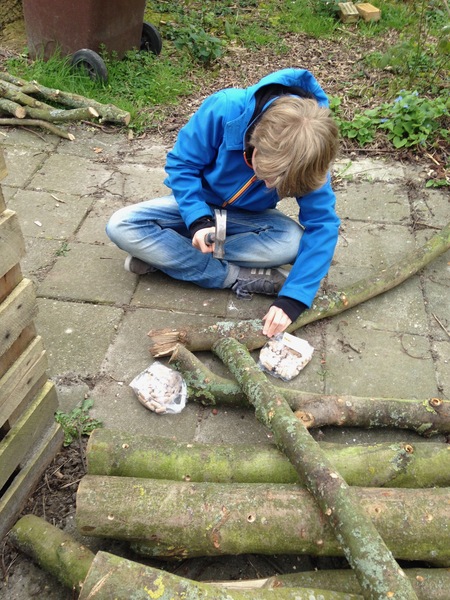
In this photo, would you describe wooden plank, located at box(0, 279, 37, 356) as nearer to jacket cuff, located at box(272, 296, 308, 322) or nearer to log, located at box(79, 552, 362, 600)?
log, located at box(79, 552, 362, 600)

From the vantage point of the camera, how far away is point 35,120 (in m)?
4.66

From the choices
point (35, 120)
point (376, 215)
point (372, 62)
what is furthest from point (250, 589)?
point (372, 62)

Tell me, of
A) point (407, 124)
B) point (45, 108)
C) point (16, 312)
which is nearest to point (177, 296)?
point (16, 312)

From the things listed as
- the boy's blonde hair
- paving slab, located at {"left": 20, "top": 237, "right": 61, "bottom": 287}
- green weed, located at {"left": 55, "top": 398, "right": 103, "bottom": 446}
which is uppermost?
the boy's blonde hair

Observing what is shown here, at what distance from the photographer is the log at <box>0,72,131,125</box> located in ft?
15.7

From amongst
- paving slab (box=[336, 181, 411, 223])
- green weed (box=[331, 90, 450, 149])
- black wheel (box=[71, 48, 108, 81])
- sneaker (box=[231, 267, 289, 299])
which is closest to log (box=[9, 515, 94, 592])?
sneaker (box=[231, 267, 289, 299])

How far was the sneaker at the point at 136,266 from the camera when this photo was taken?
326 cm

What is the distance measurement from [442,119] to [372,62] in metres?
1.59

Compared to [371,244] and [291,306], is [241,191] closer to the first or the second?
[291,306]

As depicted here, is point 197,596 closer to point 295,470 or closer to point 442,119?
point 295,470

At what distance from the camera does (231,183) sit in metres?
3.02

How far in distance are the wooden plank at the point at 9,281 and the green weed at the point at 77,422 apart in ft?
2.55

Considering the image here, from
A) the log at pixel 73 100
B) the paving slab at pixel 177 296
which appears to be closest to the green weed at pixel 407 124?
the log at pixel 73 100

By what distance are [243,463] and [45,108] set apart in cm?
375
